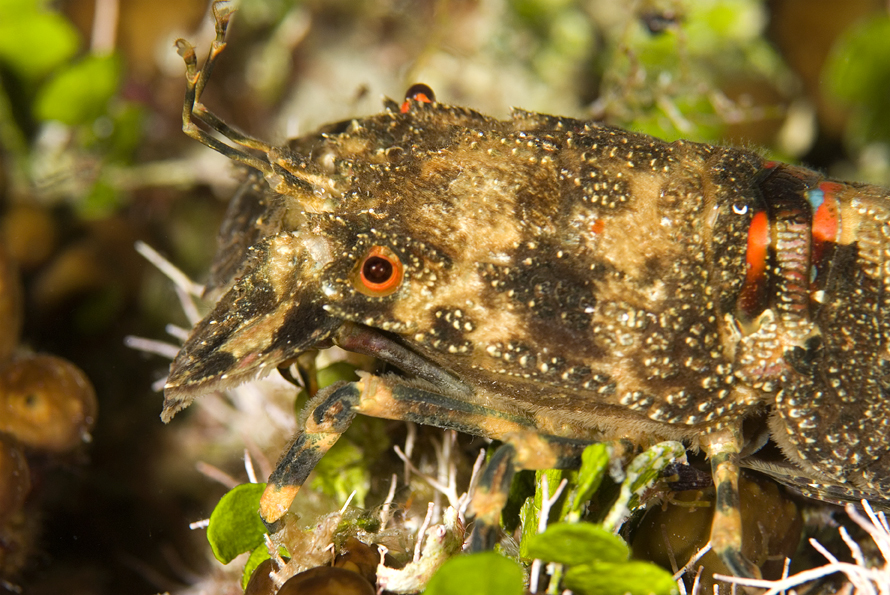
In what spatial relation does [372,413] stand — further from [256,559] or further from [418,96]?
[418,96]

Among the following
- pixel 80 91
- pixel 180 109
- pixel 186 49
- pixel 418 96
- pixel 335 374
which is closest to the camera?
pixel 186 49

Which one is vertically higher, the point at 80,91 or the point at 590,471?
the point at 80,91

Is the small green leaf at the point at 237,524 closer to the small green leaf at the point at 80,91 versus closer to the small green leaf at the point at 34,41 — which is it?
the small green leaf at the point at 80,91

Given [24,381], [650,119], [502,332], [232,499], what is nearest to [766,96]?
[650,119]

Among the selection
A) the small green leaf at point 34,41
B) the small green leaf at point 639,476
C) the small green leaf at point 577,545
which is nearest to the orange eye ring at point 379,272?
the small green leaf at point 577,545

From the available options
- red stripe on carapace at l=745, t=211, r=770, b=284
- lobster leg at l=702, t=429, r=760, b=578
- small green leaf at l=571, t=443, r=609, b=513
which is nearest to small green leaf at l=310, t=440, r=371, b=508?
small green leaf at l=571, t=443, r=609, b=513

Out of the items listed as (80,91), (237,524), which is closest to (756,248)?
(237,524)
